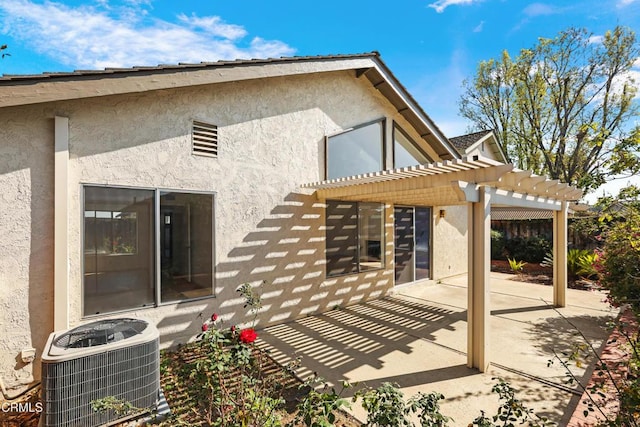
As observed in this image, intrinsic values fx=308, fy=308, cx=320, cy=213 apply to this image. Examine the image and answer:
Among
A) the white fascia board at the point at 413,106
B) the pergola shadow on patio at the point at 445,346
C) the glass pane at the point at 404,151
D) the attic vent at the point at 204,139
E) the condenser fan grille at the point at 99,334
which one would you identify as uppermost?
the white fascia board at the point at 413,106

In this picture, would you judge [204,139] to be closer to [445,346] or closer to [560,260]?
→ [445,346]

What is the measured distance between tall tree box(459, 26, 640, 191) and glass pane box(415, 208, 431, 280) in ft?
41.1

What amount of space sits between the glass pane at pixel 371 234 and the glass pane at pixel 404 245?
103 centimetres

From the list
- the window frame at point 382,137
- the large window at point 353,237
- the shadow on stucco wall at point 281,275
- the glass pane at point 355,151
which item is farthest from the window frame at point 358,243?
the window frame at point 382,137

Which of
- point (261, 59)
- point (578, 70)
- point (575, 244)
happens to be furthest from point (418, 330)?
point (578, 70)

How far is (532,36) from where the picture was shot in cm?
2264

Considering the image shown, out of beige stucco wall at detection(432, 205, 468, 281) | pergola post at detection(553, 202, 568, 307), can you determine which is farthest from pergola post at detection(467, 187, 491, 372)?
beige stucco wall at detection(432, 205, 468, 281)

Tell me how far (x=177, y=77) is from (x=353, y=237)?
6.45m

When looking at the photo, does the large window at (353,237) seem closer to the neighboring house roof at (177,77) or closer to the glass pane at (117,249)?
the neighboring house roof at (177,77)

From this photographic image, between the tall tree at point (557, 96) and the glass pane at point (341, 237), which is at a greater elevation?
the tall tree at point (557, 96)

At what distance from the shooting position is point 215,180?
23.0 feet

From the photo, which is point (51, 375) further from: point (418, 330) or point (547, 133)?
point (547, 133)

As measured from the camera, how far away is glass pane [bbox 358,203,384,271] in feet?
33.2

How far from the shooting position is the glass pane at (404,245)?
456 inches
